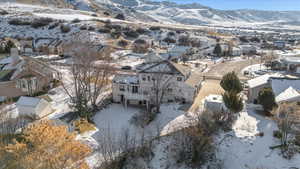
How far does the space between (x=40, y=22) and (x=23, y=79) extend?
7501cm

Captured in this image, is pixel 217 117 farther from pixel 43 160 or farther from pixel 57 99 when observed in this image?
pixel 57 99

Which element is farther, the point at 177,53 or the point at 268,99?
the point at 177,53

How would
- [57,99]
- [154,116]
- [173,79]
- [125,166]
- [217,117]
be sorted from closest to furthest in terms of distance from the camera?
1. [125,166]
2. [217,117]
3. [154,116]
4. [173,79]
5. [57,99]

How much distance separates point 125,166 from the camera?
2180 centimetres

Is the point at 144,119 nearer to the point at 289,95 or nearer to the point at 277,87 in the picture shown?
the point at 289,95

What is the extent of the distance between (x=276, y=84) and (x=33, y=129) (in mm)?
30674

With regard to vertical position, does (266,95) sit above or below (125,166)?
above

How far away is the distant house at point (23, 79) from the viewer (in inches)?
1443

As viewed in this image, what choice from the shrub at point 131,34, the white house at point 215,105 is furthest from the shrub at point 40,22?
the white house at point 215,105

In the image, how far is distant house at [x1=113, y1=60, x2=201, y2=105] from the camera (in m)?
32.3

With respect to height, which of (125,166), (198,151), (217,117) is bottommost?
(125,166)

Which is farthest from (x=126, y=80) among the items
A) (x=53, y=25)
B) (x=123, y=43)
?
(x=53, y=25)

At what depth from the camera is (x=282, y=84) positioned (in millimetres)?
30562

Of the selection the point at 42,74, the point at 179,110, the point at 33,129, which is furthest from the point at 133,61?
the point at 33,129
